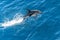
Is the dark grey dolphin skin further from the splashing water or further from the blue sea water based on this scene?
the splashing water

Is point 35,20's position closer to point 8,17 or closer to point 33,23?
point 33,23

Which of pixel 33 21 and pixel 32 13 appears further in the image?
pixel 32 13

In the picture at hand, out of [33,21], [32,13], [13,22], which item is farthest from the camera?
[32,13]

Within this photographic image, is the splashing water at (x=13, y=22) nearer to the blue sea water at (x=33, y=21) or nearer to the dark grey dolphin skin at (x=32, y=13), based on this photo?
the blue sea water at (x=33, y=21)

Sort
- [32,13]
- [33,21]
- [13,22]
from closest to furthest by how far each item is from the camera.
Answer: [33,21] → [13,22] → [32,13]

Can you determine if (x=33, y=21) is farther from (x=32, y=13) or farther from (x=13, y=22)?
(x=13, y=22)

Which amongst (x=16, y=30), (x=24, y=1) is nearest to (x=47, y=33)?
(x=16, y=30)

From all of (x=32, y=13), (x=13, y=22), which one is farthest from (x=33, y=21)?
(x=13, y=22)

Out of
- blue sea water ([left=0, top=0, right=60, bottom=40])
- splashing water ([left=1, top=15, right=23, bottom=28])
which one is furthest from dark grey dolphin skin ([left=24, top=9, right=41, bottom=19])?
splashing water ([left=1, top=15, right=23, bottom=28])
